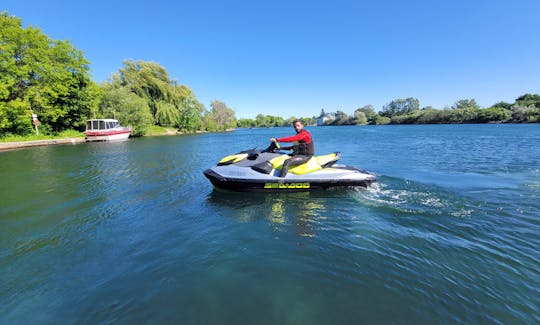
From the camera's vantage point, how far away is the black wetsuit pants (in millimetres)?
6824

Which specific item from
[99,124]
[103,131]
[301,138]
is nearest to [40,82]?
[99,124]

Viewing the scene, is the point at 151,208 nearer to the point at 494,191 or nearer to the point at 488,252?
the point at 488,252

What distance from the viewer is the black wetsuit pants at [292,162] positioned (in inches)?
269

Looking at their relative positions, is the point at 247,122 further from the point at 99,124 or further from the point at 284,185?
the point at 284,185

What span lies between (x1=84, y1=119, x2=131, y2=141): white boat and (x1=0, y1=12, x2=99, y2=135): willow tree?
413 centimetres

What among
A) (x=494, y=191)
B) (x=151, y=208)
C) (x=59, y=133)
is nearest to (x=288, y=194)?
(x=151, y=208)

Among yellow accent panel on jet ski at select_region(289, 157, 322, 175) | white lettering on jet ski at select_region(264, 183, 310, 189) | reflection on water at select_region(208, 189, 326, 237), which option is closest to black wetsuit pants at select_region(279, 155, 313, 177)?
yellow accent panel on jet ski at select_region(289, 157, 322, 175)

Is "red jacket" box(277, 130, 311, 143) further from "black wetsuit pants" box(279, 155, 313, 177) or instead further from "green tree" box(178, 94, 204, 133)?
"green tree" box(178, 94, 204, 133)

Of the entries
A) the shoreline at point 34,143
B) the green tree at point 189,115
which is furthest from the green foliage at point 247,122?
the shoreline at point 34,143

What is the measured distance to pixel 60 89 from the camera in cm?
2898

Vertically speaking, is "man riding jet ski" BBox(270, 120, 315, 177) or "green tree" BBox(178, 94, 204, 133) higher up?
"green tree" BBox(178, 94, 204, 133)

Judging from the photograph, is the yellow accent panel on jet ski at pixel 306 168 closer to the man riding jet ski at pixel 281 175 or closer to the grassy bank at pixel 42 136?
the man riding jet ski at pixel 281 175

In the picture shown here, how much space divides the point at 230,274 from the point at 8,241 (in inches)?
178

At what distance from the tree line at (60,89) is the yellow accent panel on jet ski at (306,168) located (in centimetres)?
3194
